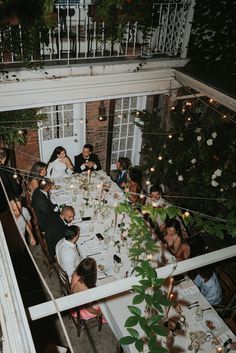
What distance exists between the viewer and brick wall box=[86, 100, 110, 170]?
25.4 feet

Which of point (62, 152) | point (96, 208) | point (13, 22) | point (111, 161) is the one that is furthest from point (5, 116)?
point (111, 161)

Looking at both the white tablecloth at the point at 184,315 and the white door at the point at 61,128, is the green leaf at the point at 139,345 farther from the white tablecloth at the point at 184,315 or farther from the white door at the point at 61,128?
the white door at the point at 61,128

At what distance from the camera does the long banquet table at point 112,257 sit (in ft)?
11.4

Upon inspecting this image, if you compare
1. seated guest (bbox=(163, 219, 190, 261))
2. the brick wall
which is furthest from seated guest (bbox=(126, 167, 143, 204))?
the brick wall

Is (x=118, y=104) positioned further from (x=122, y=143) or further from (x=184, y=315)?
(x=184, y=315)

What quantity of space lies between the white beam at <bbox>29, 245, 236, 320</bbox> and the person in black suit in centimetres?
480

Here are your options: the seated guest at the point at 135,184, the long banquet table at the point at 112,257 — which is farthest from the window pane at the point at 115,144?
the seated guest at the point at 135,184

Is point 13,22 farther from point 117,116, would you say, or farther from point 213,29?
point 117,116

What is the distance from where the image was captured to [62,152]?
6.38 meters

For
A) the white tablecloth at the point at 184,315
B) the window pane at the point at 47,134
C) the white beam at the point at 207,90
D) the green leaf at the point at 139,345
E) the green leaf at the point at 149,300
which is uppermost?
the white beam at the point at 207,90

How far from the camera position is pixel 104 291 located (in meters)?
1.64

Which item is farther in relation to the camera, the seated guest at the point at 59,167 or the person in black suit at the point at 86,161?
the person in black suit at the point at 86,161

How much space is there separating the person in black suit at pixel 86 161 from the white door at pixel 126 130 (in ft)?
5.48

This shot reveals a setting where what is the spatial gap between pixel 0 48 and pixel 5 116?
5.90 ft
